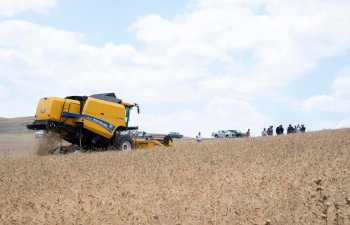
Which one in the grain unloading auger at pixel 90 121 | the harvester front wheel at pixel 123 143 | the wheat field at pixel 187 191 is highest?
the grain unloading auger at pixel 90 121

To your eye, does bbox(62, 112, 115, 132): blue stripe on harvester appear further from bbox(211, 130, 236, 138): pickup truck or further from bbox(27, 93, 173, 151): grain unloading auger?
bbox(211, 130, 236, 138): pickup truck

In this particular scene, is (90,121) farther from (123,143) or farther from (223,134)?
(223,134)

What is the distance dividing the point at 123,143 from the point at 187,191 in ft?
44.7

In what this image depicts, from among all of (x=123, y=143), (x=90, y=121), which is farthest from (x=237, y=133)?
(x=90, y=121)

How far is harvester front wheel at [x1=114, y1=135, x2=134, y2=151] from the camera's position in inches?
893

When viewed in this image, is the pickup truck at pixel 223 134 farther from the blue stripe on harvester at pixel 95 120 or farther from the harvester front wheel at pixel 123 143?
the blue stripe on harvester at pixel 95 120

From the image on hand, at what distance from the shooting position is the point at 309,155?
1378cm

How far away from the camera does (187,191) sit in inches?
376

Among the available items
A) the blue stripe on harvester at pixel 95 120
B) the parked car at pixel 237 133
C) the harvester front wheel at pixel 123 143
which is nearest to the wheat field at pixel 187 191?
the blue stripe on harvester at pixel 95 120

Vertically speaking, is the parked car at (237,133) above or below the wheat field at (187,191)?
above

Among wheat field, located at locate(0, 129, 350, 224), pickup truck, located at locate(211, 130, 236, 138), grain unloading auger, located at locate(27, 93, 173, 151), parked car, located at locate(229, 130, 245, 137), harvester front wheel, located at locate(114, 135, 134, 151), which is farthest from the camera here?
parked car, located at locate(229, 130, 245, 137)

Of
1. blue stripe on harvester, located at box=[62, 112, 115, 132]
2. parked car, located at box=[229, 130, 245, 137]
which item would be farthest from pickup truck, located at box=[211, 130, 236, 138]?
blue stripe on harvester, located at box=[62, 112, 115, 132]

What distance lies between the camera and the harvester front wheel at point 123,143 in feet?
74.4

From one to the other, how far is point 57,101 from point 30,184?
8914 mm
